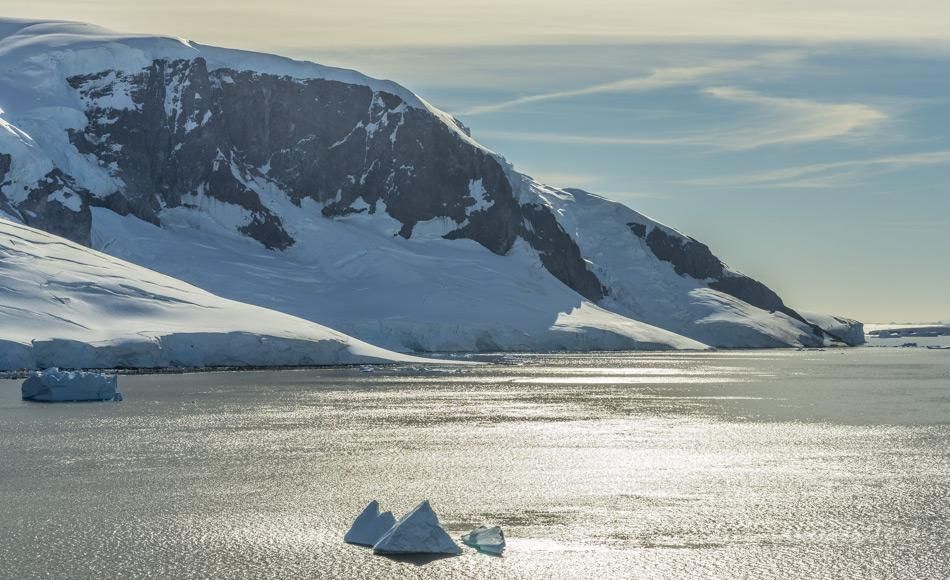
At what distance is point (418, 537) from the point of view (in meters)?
33.0

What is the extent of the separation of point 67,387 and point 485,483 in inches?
1721

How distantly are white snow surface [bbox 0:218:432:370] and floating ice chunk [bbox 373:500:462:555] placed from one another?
7333cm

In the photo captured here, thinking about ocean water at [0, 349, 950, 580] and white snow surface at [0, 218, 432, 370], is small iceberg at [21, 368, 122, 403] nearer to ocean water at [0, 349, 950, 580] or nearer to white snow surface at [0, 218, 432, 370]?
ocean water at [0, 349, 950, 580]

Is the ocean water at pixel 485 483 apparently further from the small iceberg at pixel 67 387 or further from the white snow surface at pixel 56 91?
the white snow surface at pixel 56 91

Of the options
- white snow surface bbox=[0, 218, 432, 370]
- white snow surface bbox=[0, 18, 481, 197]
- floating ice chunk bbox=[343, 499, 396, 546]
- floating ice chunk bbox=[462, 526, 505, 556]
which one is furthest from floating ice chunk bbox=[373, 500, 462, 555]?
white snow surface bbox=[0, 18, 481, 197]

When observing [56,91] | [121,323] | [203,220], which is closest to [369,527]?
[121,323]

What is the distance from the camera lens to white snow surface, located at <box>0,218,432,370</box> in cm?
10181

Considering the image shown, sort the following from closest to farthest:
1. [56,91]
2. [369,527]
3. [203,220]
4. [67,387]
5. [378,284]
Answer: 1. [369,527]
2. [67,387]
3. [378,284]
4. [56,91]
5. [203,220]

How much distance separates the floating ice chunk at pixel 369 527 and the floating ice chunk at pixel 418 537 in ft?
3.51

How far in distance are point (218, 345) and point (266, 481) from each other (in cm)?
7141

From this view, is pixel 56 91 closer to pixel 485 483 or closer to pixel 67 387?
pixel 67 387

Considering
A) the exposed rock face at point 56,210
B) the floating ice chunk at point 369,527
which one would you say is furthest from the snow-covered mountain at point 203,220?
the floating ice chunk at point 369,527

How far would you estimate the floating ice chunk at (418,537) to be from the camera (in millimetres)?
32969

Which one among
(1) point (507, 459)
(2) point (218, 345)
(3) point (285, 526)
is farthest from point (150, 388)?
(3) point (285, 526)
